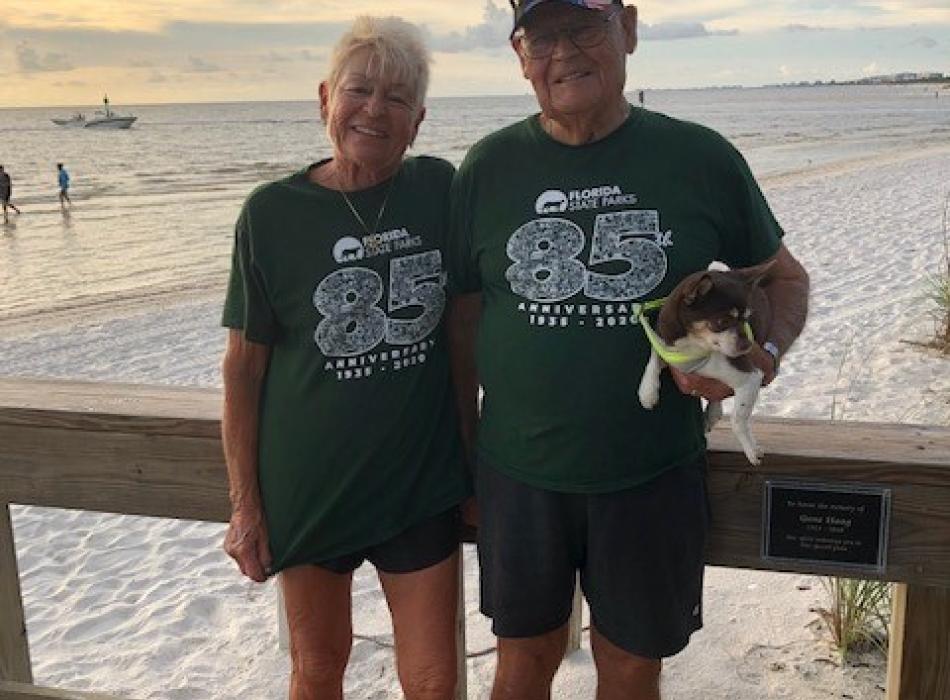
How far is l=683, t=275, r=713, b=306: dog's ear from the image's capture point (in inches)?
71.1

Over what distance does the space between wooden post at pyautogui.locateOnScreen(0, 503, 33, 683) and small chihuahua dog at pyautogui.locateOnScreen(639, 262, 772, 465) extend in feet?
5.93

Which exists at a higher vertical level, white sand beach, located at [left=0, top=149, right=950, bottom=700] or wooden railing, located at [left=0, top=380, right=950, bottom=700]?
wooden railing, located at [left=0, top=380, right=950, bottom=700]

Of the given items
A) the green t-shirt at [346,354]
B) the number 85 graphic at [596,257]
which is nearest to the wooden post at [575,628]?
the green t-shirt at [346,354]

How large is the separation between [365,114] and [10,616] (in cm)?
176

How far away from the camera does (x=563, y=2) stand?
204 centimetres

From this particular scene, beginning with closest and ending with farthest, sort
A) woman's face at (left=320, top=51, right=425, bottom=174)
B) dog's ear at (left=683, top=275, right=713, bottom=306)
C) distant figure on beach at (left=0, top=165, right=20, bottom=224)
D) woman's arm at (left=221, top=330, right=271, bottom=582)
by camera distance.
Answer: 1. dog's ear at (left=683, top=275, right=713, bottom=306)
2. woman's face at (left=320, top=51, right=425, bottom=174)
3. woman's arm at (left=221, top=330, right=271, bottom=582)
4. distant figure on beach at (left=0, top=165, right=20, bottom=224)

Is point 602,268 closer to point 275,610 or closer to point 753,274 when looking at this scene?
point 753,274

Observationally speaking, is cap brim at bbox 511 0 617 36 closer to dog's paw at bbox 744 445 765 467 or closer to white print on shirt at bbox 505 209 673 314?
white print on shirt at bbox 505 209 673 314

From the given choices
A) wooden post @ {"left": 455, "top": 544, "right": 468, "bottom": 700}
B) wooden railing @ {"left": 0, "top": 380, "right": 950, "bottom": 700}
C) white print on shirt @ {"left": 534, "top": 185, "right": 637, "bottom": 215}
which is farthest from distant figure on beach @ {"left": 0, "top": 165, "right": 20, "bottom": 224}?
white print on shirt @ {"left": 534, "top": 185, "right": 637, "bottom": 215}

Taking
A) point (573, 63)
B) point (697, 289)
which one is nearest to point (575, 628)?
point (697, 289)

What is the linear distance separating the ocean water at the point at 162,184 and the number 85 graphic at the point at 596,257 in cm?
54

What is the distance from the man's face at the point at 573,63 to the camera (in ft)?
6.71

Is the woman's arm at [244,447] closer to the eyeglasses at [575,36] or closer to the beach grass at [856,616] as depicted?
the eyeglasses at [575,36]

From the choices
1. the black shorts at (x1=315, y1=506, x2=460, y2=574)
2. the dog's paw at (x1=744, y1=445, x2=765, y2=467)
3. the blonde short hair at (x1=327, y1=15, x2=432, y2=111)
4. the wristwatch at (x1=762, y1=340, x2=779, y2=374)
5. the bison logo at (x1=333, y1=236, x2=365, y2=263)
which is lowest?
the black shorts at (x1=315, y1=506, x2=460, y2=574)
